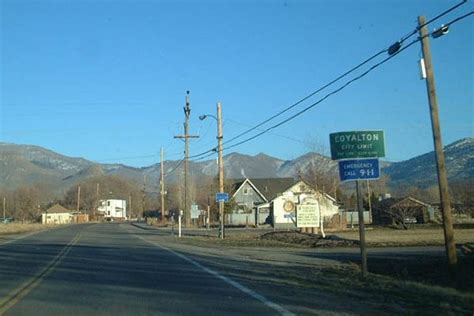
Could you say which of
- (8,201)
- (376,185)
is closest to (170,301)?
(376,185)

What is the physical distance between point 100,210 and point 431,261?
577 feet

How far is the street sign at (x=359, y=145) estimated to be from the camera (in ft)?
56.4

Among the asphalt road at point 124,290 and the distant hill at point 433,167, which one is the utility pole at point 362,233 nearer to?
the asphalt road at point 124,290

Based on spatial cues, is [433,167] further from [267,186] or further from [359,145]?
[359,145]

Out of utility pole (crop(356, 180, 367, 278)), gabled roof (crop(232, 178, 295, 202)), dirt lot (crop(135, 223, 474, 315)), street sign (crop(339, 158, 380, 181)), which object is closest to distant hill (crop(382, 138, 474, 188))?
gabled roof (crop(232, 178, 295, 202))

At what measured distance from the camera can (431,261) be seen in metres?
20.9

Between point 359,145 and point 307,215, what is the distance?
71.1 feet

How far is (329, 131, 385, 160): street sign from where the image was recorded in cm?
1719

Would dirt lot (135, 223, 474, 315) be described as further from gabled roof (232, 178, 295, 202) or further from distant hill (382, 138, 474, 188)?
gabled roof (232, 178, 295, 202)

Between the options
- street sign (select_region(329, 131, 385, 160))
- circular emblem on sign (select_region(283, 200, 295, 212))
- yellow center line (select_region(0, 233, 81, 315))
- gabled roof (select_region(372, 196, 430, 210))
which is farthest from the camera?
circular emblem on sign (select_region(283, 200, 295, 212))

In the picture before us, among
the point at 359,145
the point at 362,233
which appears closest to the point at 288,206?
the point at 359,145

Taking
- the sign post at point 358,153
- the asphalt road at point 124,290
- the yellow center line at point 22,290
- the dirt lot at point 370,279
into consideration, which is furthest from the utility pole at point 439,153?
the yellow center line at point 22,290

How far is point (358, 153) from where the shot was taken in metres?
17.2

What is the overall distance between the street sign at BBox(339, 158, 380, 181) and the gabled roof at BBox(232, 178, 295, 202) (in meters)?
64.5
